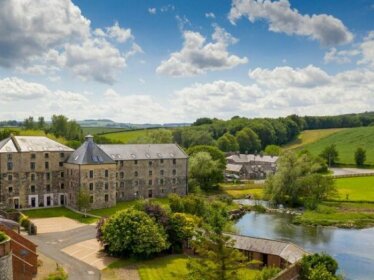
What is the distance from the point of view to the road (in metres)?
37.2

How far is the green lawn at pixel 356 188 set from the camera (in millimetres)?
79188

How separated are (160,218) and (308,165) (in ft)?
137

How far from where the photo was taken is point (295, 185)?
73.9 metres

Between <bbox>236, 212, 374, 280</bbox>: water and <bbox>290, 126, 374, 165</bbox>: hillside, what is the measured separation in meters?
77.4

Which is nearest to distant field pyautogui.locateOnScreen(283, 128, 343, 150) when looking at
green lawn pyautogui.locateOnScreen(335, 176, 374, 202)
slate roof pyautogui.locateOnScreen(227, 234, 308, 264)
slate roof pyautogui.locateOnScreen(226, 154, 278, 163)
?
slate roof pyautogui.locateOnScreen(226, 154, 278, 163)

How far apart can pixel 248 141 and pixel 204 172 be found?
68588 millimetres

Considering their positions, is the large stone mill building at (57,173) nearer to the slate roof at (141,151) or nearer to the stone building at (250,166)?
the slate roof at (141,151)

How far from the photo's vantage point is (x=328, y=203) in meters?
74.0

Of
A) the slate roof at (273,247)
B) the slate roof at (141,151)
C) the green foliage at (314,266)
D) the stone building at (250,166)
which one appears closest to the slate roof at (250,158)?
the stone building at (250,166)

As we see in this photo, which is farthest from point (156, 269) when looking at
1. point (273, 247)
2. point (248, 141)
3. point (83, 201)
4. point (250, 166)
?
point (248, 141)

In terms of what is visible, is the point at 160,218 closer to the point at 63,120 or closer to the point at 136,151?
the point at 136,151

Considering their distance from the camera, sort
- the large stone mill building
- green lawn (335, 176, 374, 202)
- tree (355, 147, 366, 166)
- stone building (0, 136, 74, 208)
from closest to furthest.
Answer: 1. stone building (0, 136, 74, 208)
2. the large stone mill building
3. green lawn (335, 176, 374, 202)
4. tree (355, 147, 366, 166)

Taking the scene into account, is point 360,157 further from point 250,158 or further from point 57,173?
point 57,173

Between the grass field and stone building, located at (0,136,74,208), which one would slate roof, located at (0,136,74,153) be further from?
the grass field
